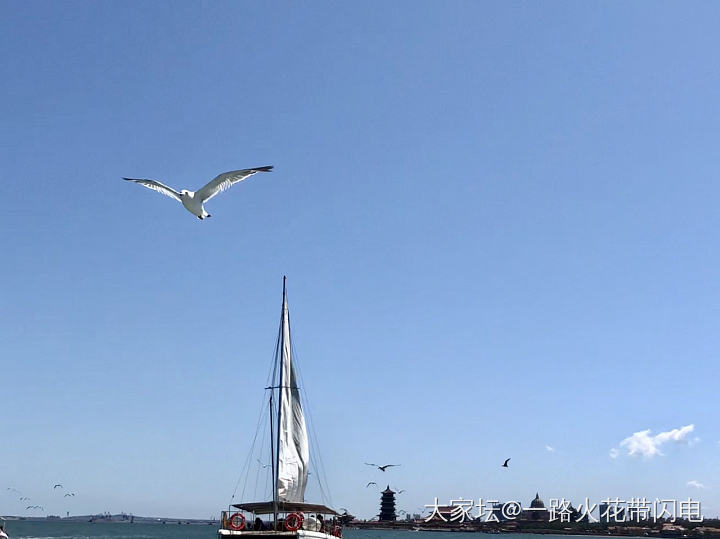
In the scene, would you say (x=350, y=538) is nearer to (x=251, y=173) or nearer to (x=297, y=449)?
(x=297, y=449)

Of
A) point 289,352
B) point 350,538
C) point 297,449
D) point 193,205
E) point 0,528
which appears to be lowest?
point 350,538

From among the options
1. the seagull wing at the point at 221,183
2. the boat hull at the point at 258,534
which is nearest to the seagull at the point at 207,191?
the seagull wing at the point at 221,183

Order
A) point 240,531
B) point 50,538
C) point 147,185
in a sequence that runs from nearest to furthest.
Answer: point 147,185 → point 240,531 → point 50,538

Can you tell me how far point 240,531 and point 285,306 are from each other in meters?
13.7

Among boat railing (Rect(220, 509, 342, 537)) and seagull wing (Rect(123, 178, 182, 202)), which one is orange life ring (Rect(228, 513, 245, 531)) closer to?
boat railing (Rect(220, 509, 342, 537))

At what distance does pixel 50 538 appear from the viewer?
12875 cm

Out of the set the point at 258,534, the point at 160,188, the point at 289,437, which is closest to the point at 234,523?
the point at 258,534

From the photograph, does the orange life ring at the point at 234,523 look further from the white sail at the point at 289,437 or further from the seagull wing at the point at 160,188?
the seagull wing at the point at 160,188

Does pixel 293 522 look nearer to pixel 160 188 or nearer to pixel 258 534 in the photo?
pixel 258 534

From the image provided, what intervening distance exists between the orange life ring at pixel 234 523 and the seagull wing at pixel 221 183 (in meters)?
18.3

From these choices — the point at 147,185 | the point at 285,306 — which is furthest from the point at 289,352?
the point at 147,185

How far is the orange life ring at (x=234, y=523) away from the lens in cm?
4569

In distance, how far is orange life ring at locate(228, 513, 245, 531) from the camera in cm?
4569

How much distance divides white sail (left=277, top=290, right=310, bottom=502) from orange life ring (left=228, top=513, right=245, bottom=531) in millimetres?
3760
